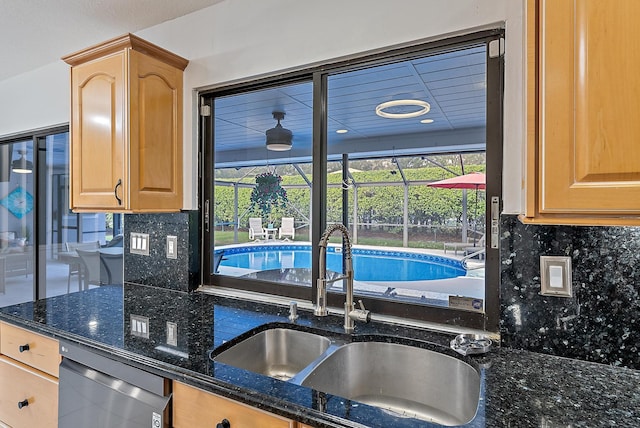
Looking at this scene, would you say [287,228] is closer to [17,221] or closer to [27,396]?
[27,396]

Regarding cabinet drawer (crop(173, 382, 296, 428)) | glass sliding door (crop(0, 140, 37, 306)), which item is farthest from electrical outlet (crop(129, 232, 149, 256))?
glass sliding door (crop(0, 140, 37, 306))

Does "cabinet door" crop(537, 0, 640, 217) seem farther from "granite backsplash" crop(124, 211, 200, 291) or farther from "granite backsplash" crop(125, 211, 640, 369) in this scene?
"granite backsplash" crop(124, 211, 200, 291)

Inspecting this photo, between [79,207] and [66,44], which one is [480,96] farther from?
[66,44]

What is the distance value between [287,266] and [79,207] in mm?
1160

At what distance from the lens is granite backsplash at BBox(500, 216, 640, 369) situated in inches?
42.8

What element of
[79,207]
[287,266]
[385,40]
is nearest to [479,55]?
[385,40]

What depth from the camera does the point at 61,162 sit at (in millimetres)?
2986

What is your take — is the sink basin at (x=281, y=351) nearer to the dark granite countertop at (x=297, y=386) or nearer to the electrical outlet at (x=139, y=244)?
the dark granite countertop at (x=297, y=386)

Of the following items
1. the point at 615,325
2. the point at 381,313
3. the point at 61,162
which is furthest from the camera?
the point at 61,162

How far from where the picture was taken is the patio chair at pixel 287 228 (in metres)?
1.98

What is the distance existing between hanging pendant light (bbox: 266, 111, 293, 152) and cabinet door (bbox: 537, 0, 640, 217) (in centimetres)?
131

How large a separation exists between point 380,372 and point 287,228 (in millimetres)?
916

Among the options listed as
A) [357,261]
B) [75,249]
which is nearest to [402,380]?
[357,261]

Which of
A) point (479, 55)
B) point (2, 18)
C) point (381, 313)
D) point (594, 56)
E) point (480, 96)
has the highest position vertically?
point (2, 18)
